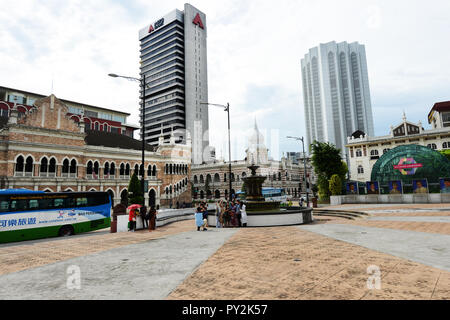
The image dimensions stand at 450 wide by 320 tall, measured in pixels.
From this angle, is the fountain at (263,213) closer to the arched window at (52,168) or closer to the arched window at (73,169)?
the arched window at (52,168)

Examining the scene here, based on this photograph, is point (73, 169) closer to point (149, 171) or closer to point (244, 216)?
point (149, 171)

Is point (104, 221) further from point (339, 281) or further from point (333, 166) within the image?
point (333, 166)

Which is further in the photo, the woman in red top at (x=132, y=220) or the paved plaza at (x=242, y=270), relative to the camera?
the woman in red top at (x=132, y=220)

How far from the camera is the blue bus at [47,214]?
47.3ft

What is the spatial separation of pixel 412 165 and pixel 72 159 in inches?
1718

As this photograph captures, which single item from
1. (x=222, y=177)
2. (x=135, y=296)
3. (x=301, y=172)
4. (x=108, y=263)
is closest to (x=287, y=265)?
(x=135, y=296)

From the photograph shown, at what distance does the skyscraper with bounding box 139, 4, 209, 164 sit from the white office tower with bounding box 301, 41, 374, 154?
71.7 meters

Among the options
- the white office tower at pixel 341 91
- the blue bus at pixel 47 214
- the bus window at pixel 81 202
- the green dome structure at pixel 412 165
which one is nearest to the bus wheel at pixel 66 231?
the blue bus at pixel 47 214

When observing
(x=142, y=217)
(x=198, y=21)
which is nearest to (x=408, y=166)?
(x=142, y=217)

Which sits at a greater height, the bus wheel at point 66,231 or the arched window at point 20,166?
the arched window at point 20,166

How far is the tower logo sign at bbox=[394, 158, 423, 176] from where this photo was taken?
105 ft

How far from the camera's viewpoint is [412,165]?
106 feet

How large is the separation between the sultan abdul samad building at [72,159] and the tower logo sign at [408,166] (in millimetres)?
33397

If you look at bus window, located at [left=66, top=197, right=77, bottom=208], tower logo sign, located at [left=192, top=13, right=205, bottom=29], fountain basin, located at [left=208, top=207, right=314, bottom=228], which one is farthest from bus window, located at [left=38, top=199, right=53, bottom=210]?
tower logo sign, located at [left=192, top=13, right=205, bottom=29]
